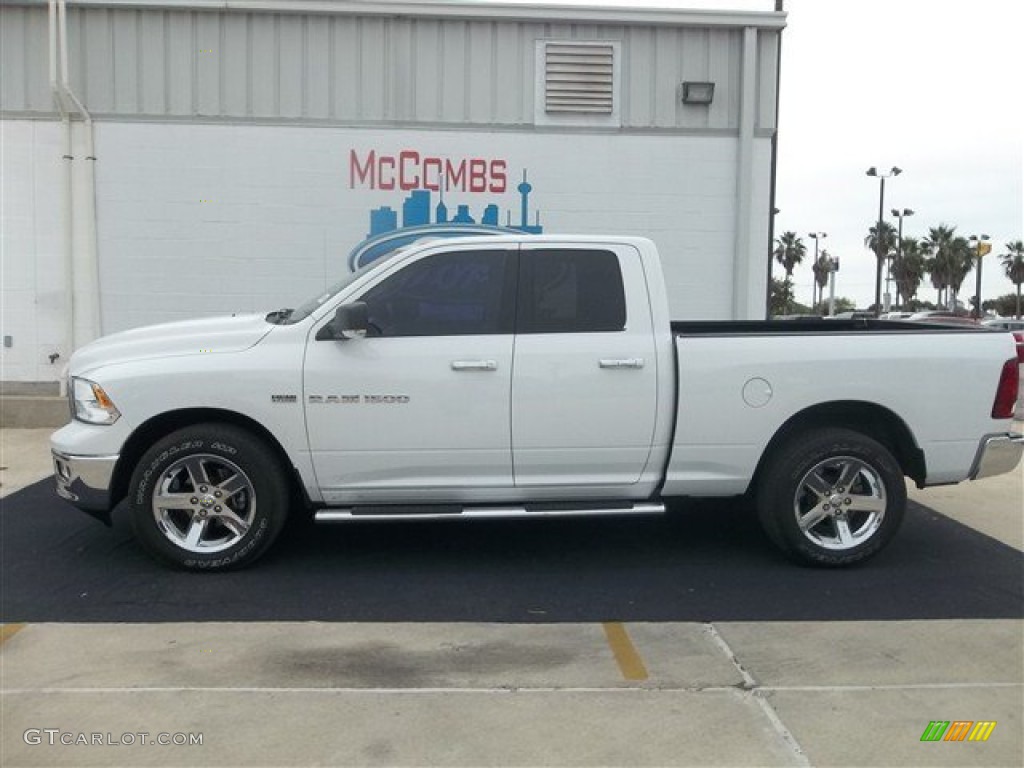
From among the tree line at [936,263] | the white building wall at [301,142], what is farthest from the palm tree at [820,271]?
the white building wall at [301,142]

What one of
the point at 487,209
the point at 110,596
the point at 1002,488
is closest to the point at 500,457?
the point at 110,596

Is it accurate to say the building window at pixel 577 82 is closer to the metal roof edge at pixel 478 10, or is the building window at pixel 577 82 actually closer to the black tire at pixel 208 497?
the metal roof edge at pixel 478 10

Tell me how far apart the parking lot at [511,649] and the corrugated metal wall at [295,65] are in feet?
19.3

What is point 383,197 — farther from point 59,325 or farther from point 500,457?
point 500,457

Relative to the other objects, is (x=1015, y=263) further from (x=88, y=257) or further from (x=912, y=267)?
(x=88, y=257)

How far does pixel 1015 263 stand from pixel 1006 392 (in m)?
86.4

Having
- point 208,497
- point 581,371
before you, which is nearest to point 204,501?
point 208,497

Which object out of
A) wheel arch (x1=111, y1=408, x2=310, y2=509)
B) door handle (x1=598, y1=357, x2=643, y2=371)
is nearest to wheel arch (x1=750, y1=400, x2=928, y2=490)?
door handle (x1=598, y1=357, x2=643, y2=371)

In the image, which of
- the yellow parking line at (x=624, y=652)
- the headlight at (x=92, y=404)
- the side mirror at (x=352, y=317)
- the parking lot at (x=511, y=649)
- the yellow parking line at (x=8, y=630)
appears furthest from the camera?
the headlight at (x=92, y=404)

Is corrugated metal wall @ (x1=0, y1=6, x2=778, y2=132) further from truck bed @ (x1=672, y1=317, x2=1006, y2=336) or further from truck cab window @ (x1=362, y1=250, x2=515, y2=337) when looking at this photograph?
truck cab window @ (x1=362, y1=250, x2=515, y2=337)

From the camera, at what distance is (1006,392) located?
5523 mm

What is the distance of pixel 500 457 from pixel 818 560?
2002 millimetres

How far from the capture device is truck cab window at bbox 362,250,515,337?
17.6 ft

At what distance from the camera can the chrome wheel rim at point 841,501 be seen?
5.46 m
